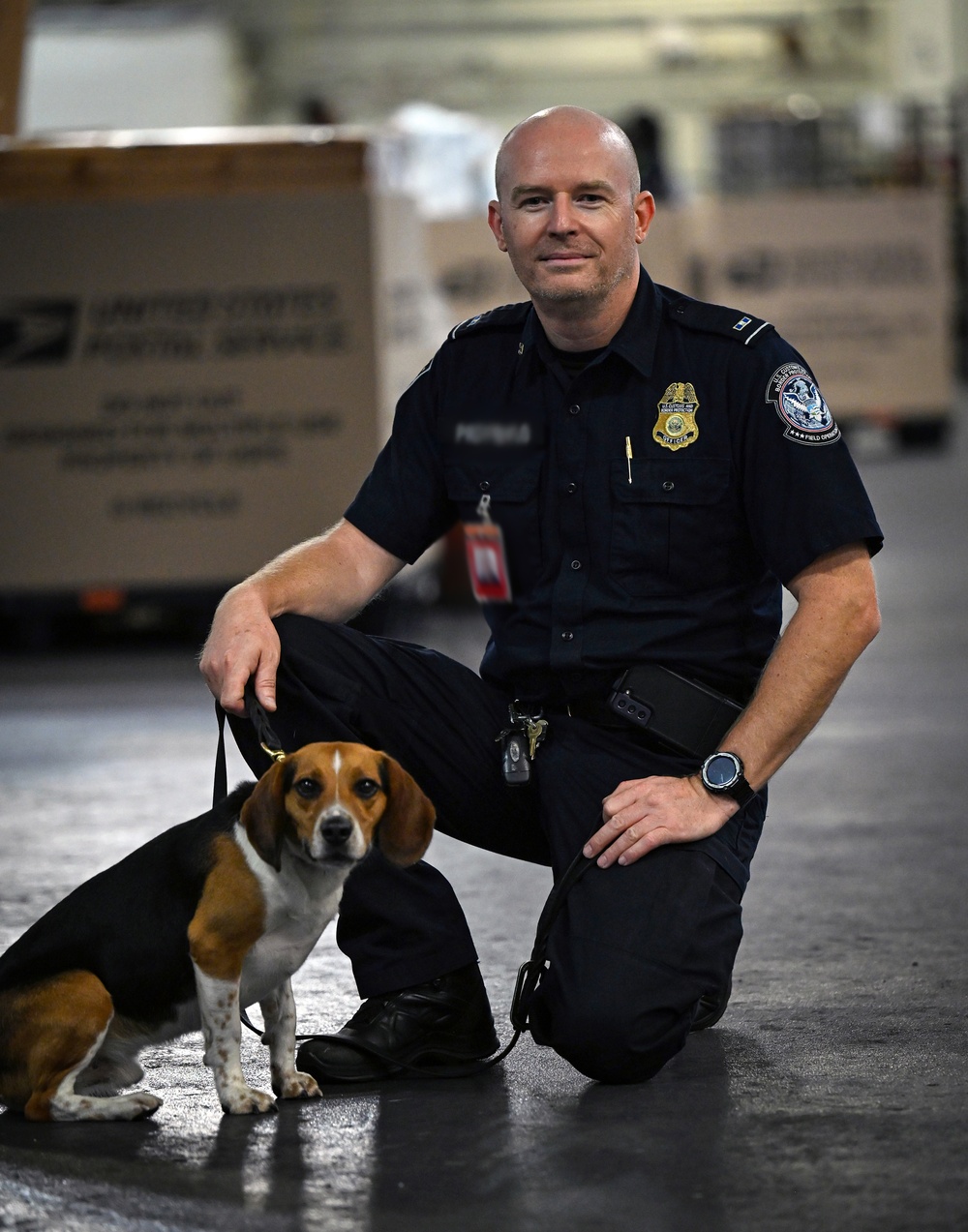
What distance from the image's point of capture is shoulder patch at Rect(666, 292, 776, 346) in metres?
2.73

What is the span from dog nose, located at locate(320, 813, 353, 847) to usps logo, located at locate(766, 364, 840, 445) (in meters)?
0.87

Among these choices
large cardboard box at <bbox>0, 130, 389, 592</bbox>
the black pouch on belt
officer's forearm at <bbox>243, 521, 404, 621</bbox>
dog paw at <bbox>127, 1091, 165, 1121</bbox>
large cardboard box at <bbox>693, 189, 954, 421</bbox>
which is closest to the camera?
dog paw at <bbox>127, 1091, 165, 1121</bbox>

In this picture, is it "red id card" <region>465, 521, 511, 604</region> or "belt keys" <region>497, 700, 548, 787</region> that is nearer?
"belt keys" <region>497, 700, 548, 787</region>

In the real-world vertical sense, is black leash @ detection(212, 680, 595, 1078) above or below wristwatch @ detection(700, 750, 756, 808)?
below

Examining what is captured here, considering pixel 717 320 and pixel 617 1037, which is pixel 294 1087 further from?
pixel 717 320

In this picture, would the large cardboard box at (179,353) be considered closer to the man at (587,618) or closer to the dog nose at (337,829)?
the man at (587,618)

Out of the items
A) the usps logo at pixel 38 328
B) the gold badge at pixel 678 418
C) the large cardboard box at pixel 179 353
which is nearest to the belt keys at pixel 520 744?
the gold badge at pixel 678 418

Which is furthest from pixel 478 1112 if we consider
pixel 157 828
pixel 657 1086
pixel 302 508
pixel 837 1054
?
pixel 302 508

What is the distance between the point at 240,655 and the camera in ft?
8.60

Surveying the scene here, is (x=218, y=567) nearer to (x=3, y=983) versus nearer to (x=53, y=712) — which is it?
(x=53, y=712)

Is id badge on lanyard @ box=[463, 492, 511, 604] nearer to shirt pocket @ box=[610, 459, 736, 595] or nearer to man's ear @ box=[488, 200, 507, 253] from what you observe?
shirt pocket @ box=[610, 459, 736, 595]

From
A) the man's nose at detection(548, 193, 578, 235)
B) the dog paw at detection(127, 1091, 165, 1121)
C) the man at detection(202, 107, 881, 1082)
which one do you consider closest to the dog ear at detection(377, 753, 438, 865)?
the man at detection(202, 107, 881, 1082)

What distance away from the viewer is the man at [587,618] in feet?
8.44

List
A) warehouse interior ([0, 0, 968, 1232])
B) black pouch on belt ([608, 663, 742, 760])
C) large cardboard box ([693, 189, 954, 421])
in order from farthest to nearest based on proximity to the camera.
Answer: large cardboard box ([693, 189, 954, 421])
black pouch on belt ([608, 663, 742, 760])
warehouse interior ([0, 0, 968, 1232])
